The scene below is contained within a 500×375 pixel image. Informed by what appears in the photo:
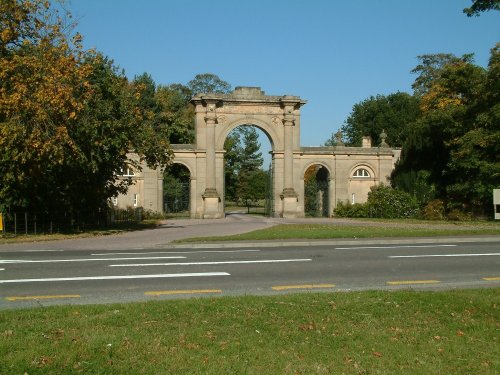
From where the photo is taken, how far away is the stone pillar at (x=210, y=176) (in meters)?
39.5

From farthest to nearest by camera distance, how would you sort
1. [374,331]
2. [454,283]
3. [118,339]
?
[454,283], [374,331], [118,339]

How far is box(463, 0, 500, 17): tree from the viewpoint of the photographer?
9141 mm

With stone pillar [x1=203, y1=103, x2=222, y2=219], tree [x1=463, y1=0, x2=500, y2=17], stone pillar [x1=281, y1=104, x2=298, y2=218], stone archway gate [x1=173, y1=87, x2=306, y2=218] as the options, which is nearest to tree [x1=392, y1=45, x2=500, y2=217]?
stone pillar [x1=281, y1=104, x2=298, y2=218]

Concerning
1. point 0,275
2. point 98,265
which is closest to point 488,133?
point 98,265

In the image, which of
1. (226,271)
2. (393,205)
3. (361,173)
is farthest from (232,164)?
(226,271)

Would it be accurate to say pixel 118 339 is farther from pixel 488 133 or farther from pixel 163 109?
pixel 163 109

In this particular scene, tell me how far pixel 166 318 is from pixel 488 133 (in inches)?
1195

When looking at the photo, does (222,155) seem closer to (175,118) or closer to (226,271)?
(175,118)

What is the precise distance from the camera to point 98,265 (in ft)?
43.9

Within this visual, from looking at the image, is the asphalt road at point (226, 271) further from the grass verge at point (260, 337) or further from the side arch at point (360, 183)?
the side arch at point (360, 183)

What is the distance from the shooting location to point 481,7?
9.33 meters

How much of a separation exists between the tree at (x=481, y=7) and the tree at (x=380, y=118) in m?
53.9

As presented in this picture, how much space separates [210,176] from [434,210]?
50.4 ft

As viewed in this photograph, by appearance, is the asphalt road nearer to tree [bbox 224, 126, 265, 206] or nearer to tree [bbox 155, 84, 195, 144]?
tree [bbox 155, 84, 195, 144]
